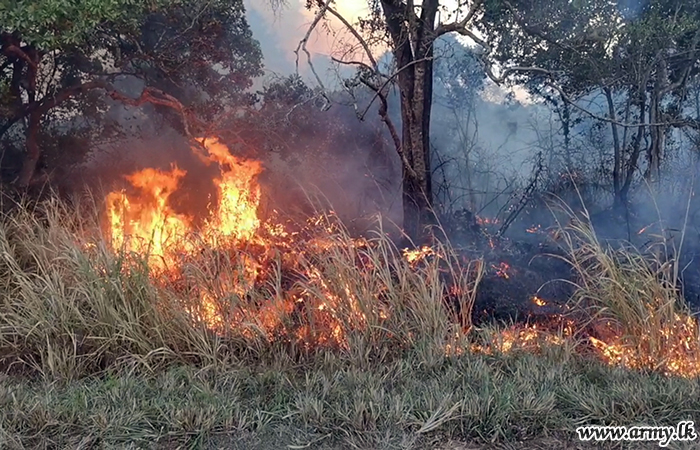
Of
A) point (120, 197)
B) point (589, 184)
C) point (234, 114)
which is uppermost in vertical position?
point (234, 114)

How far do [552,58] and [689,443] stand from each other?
5.48m

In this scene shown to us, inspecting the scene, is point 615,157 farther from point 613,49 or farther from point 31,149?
point 31,149

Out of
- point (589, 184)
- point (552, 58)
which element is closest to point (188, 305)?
point (552, 58)

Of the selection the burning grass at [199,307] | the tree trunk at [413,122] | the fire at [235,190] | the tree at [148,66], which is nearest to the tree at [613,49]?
the tree trunk at [413,122]

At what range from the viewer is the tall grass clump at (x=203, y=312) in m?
3.44

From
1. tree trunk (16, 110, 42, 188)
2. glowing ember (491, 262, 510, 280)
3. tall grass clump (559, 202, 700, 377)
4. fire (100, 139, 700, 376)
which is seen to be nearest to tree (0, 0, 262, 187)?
tree trunk (16, 110, 42, 188)

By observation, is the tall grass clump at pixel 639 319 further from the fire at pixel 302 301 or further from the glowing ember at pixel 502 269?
the glowing ember at pixel 502 269

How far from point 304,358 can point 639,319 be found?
226 centimetres

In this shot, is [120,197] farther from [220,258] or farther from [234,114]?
[220,258]

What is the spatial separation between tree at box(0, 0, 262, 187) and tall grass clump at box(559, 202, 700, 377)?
5031 mm

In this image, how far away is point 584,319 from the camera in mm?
4215

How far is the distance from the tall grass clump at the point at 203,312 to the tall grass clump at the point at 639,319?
3.14ft

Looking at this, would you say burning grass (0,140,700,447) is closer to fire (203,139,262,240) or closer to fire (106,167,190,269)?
fire (106,167,190,269)

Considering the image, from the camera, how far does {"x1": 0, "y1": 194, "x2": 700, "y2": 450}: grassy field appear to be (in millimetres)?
2600
